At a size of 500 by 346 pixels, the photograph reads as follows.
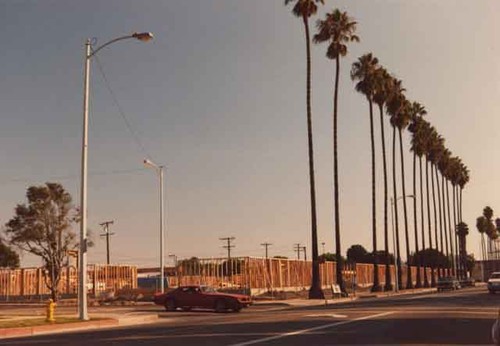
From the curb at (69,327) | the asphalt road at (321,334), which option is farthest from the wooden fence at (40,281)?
the asphalt road at (321,334)

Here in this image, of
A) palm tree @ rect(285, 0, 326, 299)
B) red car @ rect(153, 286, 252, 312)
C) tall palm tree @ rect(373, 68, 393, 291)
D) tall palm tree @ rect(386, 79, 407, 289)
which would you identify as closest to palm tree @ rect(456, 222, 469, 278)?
tall palm tree @ rect(386, 79, 407, 289)

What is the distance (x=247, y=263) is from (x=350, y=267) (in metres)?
36.5

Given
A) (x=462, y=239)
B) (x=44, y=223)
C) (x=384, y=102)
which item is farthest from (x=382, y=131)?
Result: (x=462, y=239)

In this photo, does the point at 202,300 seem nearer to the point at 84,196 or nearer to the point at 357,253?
the point at 84,196

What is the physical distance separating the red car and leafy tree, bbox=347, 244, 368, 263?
149 m

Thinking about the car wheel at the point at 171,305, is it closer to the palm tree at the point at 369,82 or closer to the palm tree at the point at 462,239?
the palm tree at the point at 369,82

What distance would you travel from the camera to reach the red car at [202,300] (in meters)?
35.6

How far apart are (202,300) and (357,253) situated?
154361 millimetres

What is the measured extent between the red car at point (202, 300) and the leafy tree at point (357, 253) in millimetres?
149472

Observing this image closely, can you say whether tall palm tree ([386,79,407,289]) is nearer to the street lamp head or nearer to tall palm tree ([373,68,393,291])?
tall palm tree ([373,68,393,291])

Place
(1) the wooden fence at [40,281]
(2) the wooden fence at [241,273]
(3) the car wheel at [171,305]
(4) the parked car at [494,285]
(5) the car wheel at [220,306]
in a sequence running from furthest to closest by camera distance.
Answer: (1) the wooden fence at [40,281]
(2) the wooden fence at [241,273]
(4) the parked car at [494,285]
(3) the car wheel at [171,305]
(5) the car wheel at [220,306]

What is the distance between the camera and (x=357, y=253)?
188m

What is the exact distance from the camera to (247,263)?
5725 cm

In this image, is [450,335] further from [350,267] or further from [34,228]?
[350,267]
